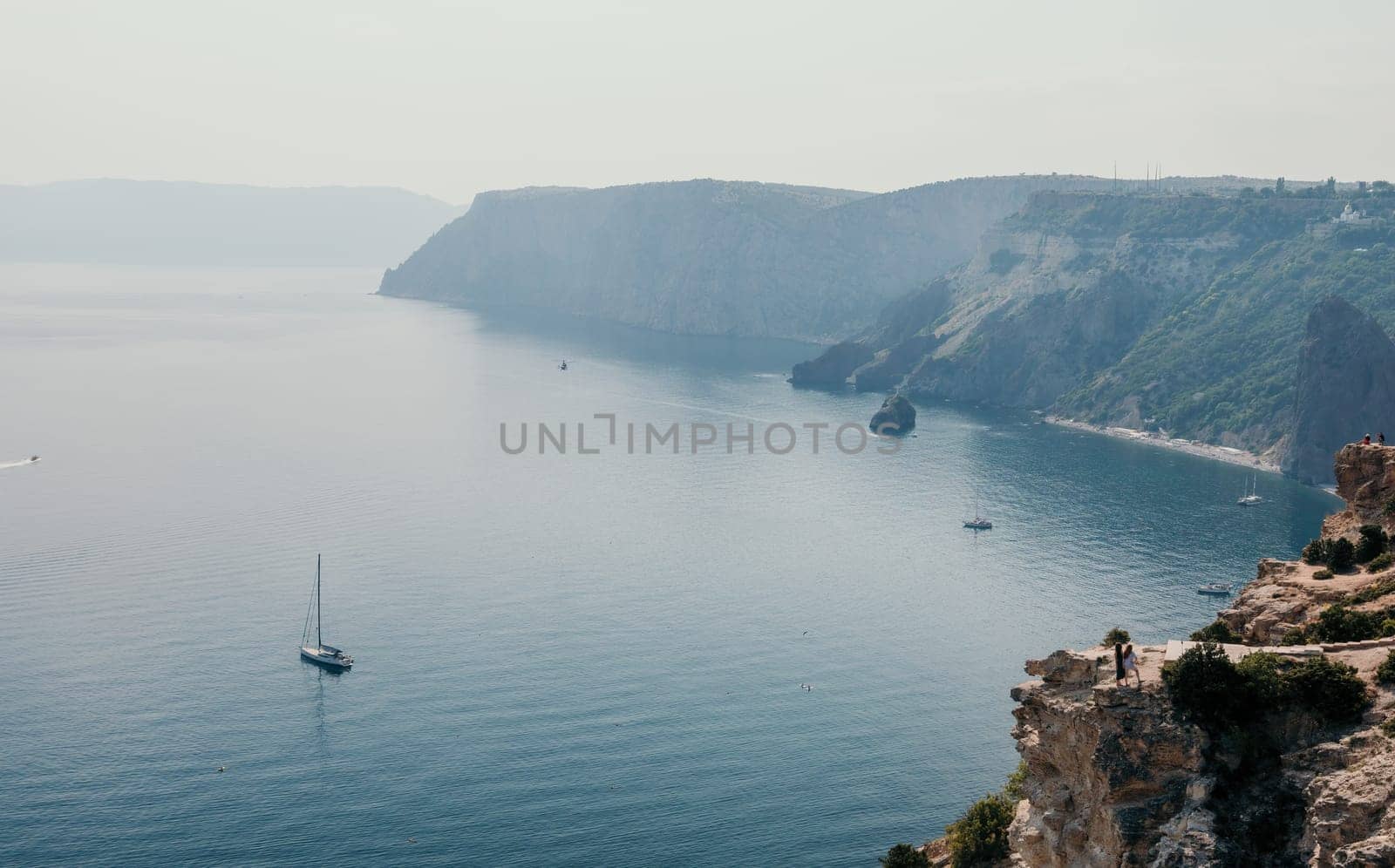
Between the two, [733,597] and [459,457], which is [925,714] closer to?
[733,597]

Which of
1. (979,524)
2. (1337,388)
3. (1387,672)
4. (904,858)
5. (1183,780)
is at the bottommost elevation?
(904,858)

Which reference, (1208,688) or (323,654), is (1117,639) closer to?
(1208,688)

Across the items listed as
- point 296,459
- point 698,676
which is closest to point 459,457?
point 296,459

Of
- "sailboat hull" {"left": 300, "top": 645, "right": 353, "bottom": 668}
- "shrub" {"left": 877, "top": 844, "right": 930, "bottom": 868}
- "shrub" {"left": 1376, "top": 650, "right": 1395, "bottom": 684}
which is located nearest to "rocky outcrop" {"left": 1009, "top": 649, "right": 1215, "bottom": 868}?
"shrub" {"left": 1376, "top": 650, "right": 1395, "bottom": 684}

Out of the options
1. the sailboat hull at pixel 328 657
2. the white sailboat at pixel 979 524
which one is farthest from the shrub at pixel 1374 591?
the white sailboat at pixel 979 524

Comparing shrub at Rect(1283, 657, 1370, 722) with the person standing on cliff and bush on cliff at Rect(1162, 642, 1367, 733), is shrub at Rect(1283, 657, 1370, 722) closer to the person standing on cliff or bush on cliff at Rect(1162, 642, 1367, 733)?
bush on cliff at Rect(1162, 642, 1367, 733)

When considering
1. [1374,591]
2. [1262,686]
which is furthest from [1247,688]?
[1374,591]

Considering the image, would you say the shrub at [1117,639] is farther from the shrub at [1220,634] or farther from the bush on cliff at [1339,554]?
the bush on cliff at [1339,554]
